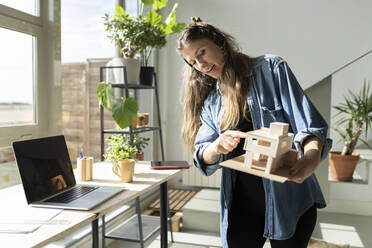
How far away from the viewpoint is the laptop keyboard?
4.33 ft

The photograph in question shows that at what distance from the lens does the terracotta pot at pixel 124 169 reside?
1638 mm

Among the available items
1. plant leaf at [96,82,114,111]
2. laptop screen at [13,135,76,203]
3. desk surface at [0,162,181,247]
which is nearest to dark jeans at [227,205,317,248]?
desk surface at [0,162,181,247]

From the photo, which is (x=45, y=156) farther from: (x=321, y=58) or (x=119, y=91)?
(x=321, y=58)

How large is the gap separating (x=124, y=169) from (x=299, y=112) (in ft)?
2.99

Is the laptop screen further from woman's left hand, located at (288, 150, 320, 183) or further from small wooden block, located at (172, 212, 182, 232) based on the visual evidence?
small wooden block, located at (172, 212, 182, 232)

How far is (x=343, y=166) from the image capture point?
3.17 m

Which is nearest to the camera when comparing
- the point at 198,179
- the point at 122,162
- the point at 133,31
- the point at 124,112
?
the point at 122,162

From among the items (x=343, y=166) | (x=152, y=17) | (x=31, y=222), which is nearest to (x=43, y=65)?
(x=152, y=17)

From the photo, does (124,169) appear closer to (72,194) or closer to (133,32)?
(72,194)

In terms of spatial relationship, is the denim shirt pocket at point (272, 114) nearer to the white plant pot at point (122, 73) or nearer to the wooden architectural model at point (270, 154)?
the wooden architectural model at point (270, 154)

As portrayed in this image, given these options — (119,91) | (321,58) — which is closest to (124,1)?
(119,91)

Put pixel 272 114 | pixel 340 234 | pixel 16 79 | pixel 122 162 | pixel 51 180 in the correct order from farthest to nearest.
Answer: pixel 340 234 → pixel 16 79 → pixel 122 162 → pixel 51 180 → pixel 272 114

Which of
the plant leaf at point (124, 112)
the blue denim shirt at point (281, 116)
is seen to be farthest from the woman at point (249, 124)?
the plant leaf at point (124, 112)

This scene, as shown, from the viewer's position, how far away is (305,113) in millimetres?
1071
